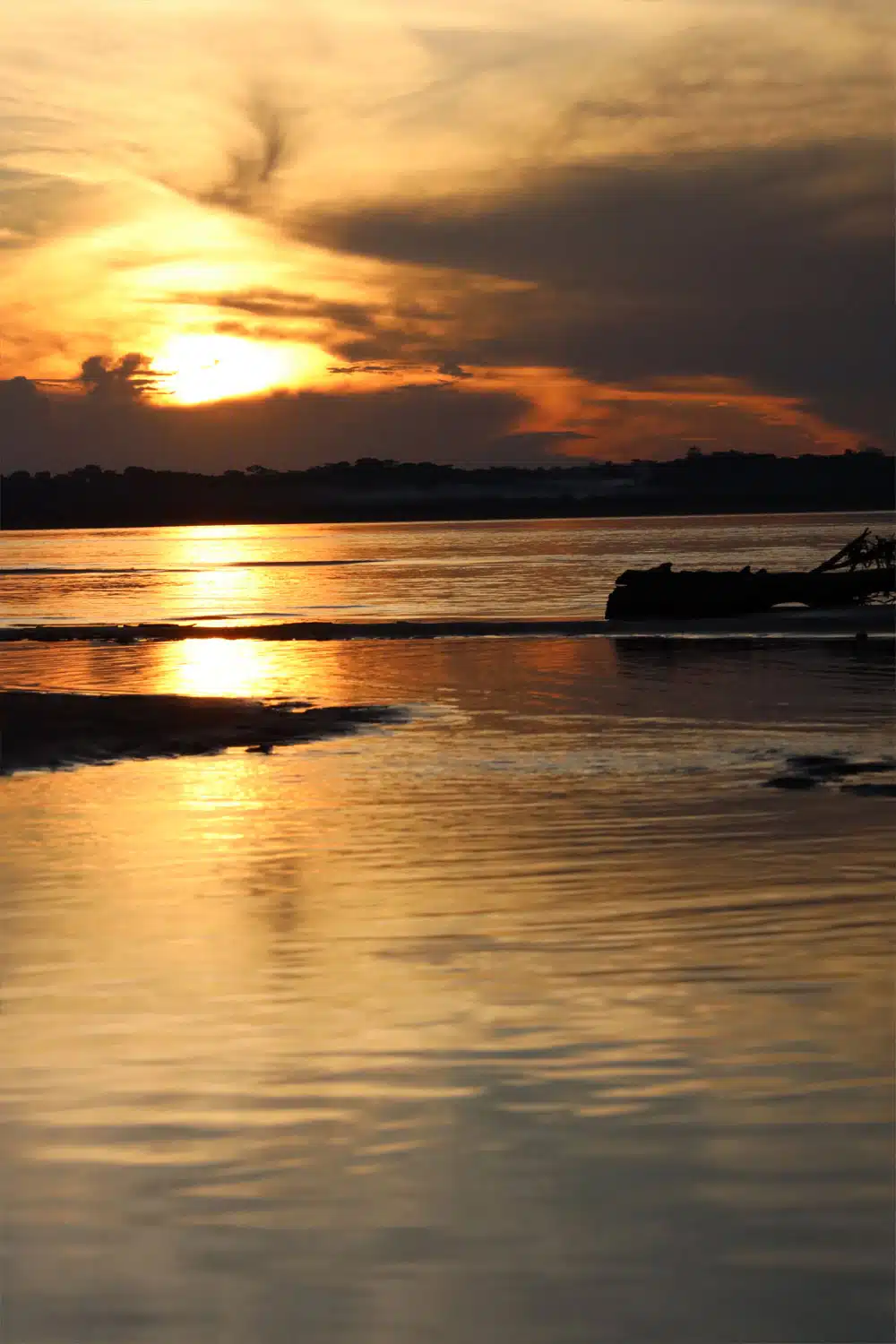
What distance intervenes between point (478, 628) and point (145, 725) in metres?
24.5

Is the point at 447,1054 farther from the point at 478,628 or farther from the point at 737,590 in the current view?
the point at 737,590

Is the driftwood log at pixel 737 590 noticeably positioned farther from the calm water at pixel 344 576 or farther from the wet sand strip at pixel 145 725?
the wet sand strip at pixel 145 725

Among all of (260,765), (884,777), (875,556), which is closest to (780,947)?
(884,777)

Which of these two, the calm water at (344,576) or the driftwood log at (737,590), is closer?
the driftwood log at (737,590)

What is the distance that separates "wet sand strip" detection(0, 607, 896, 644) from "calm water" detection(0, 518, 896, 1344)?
87.9 feet

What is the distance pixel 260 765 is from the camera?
21938 mm

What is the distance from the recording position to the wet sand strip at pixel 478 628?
1897 inches

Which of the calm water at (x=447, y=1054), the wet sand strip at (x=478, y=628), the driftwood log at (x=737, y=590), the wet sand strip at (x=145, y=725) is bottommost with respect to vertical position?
the calm water at (x=447, y=1054)

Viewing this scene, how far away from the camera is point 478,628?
163ft

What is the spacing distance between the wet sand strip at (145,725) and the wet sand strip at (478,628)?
721 inches

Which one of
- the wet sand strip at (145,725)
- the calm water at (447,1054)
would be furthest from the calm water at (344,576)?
the calm water at (447,1054)

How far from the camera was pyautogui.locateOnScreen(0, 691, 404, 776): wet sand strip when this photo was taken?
23328 mm

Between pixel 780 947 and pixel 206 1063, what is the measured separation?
4.23 metres

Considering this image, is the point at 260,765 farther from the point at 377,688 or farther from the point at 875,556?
the point at 875,556
